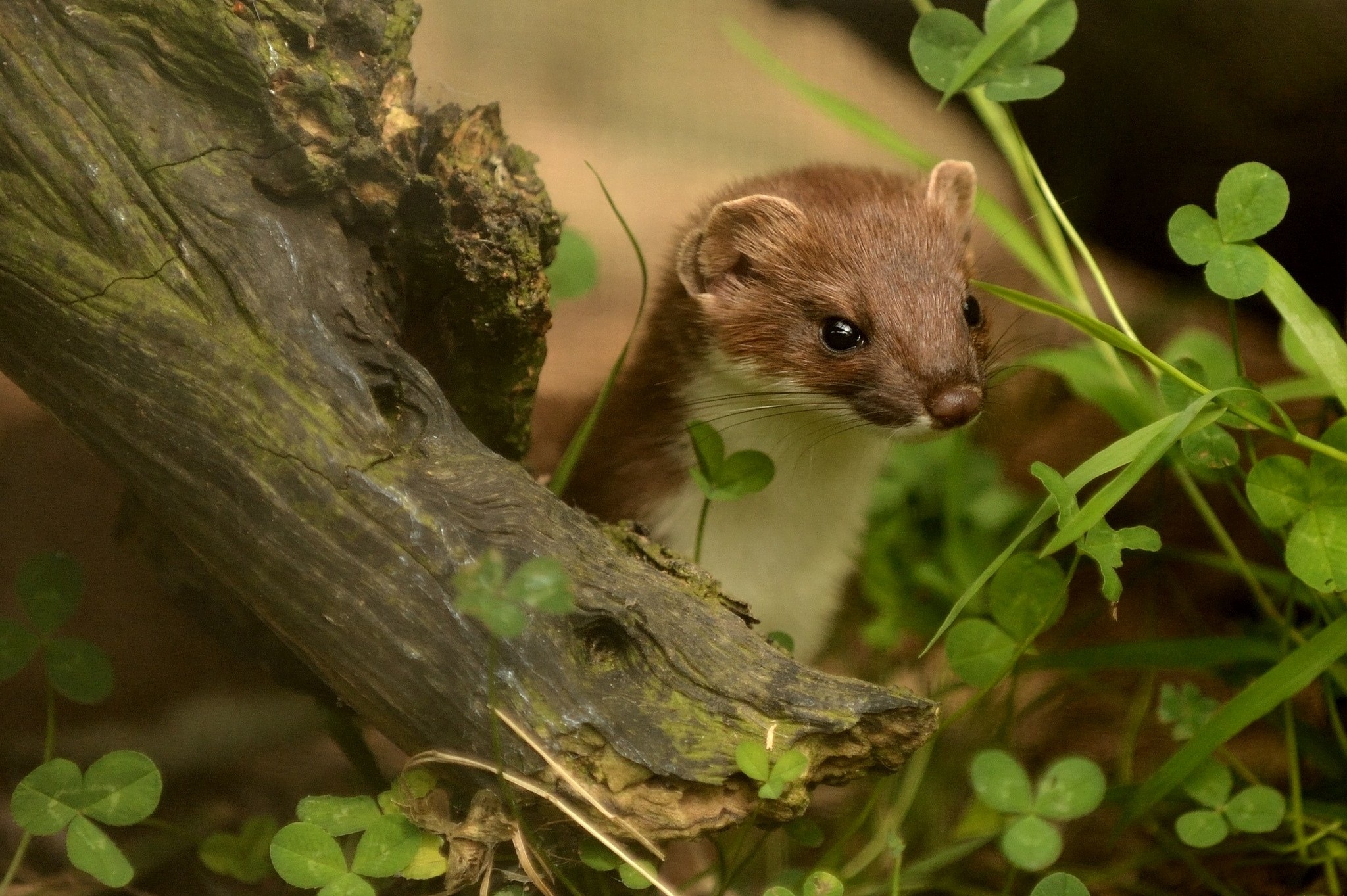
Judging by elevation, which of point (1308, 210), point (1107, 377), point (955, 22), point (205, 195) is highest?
point (1308, 210)

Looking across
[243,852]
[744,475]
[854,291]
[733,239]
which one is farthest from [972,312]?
[243,852]

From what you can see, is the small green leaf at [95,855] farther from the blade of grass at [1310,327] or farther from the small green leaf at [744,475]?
the blade of grass at [1310,327]

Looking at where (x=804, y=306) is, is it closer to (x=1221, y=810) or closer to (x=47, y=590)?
(x=1221, y=810)

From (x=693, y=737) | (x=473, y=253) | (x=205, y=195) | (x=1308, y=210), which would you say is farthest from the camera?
(x=1308, y=210)

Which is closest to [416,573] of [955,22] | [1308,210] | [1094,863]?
[955,22]

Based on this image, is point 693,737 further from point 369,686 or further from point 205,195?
point 205,195
